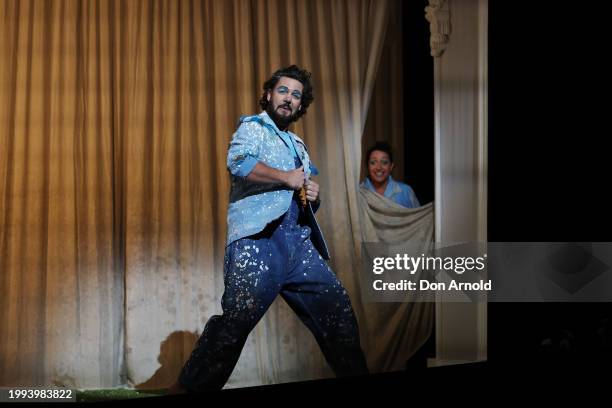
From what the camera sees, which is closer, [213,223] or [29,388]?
[29,388]

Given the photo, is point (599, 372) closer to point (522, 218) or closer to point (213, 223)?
point (522, 218)

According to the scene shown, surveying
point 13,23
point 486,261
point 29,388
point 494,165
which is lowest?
point 29,388

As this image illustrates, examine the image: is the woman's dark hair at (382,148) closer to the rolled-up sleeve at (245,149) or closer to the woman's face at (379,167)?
the woman's face at (379,167)

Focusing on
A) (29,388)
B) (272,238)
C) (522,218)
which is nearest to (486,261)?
(522,218)

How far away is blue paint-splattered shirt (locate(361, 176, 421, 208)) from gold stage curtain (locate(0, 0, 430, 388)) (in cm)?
36

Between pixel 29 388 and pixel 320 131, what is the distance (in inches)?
76.2

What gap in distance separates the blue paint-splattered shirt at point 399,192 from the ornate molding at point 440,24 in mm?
738

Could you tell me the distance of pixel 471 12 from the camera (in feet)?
16.7

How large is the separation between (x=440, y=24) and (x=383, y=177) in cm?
88

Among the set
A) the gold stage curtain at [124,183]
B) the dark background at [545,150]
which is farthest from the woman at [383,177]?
the dark background at [545,150]

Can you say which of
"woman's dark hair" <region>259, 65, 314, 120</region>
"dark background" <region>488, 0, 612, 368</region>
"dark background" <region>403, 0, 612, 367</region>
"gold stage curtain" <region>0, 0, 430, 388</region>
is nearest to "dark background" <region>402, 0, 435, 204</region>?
"dark background" <region>403, 0, 612, 367</region>

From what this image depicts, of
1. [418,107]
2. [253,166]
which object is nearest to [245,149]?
[253,166]

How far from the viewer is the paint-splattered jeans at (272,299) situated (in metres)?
4.11

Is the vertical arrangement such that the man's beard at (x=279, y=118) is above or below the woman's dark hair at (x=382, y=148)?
above
